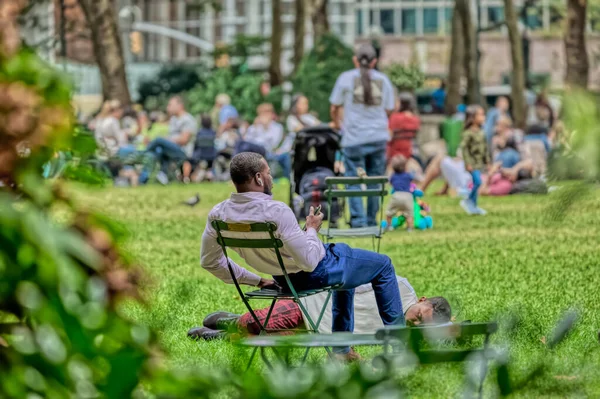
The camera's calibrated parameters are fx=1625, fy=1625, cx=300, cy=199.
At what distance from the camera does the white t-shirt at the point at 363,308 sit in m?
9.06

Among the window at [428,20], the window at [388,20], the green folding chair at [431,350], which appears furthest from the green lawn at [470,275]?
the window at [388,20]

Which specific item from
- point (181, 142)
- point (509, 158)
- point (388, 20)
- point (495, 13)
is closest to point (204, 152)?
point (181, 142)

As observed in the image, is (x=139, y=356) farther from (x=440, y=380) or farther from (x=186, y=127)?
(x=186, y=127)

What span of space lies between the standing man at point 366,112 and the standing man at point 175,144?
12.8 meters

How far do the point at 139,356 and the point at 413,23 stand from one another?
8278 cm

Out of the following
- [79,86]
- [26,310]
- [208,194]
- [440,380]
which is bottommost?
[208,194]

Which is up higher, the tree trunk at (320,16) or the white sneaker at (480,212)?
the tree trunk at (320,16)

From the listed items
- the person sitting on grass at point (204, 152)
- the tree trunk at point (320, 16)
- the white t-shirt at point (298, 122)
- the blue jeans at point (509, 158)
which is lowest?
the person sitting on grass at point (204, 152)

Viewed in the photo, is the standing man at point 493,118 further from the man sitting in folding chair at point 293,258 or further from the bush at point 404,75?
the man sitting in folding chair at point 293,258

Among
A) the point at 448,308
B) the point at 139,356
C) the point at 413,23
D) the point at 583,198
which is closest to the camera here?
the point at 139,356

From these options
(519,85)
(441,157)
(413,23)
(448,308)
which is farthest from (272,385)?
(413,23)

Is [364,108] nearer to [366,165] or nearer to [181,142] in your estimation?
[366,165]

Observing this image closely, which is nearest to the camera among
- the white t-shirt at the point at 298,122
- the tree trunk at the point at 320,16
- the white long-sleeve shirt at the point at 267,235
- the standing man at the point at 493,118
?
the white long-sleeve shirt at the point at 267,235

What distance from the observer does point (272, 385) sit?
124 inches
